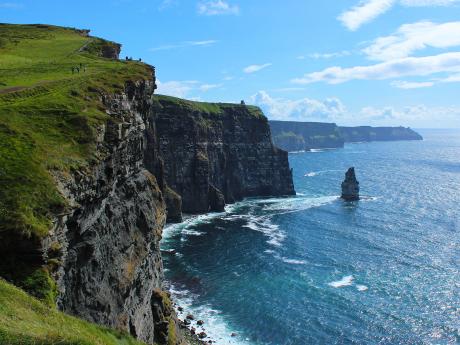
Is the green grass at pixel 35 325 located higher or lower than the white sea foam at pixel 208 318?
higher

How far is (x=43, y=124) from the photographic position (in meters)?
40.4

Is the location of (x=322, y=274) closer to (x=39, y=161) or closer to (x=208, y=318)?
(x=208, y=318)

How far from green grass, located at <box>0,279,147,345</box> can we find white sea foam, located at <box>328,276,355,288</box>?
66978mm

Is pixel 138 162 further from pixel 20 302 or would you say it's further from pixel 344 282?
pixel 344 282

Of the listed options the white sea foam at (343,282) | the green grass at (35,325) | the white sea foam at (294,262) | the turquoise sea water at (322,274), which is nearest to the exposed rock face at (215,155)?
the turquoise sea water at (322,274)

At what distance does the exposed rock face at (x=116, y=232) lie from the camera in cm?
3559

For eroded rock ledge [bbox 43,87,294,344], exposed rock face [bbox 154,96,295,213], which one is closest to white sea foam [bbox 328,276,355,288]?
eroded rock ledge [bbox 43,87,294,344]

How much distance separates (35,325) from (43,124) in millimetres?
22692

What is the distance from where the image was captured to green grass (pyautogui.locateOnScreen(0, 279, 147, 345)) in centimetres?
1983

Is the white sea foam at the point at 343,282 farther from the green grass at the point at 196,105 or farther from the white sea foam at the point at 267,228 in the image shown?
the green grass at the point at 196,105

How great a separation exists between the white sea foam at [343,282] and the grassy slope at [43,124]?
175 feet

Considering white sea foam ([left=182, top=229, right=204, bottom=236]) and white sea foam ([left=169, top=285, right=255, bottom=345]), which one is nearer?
white sea foam ([left=169, top=285, right=255, bottom=345])

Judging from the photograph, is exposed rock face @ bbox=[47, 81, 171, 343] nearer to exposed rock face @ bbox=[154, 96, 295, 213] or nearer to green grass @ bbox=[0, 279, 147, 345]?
green grass @ bbox=[0, 279, 147, 345]

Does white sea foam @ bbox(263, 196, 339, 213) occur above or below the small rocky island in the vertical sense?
below
